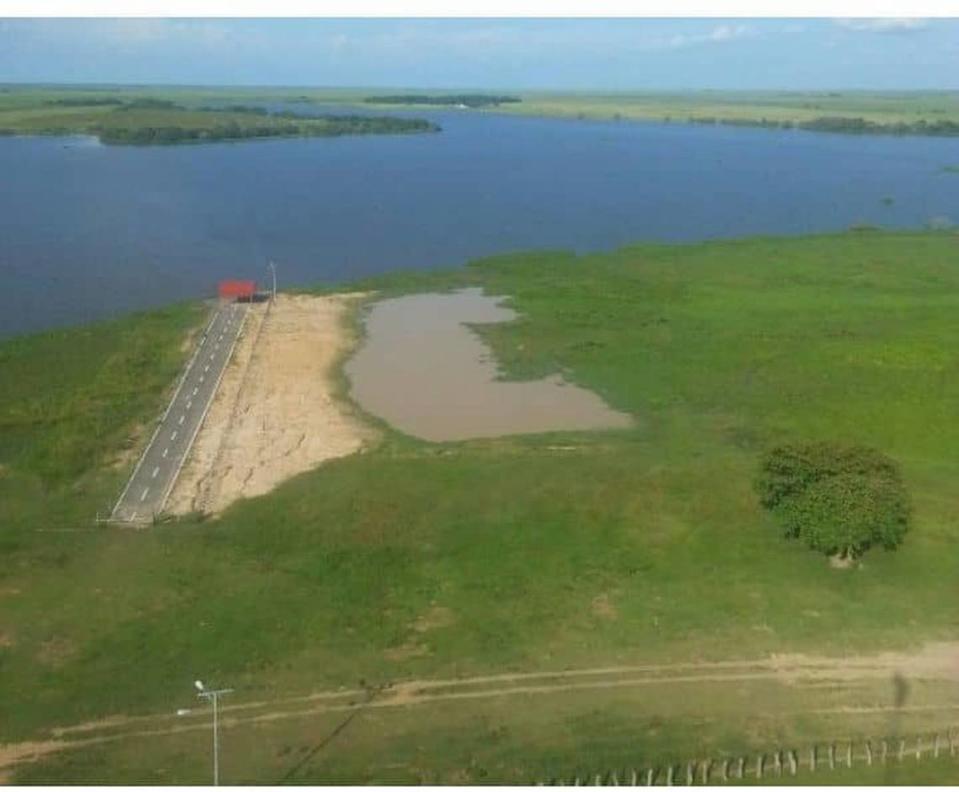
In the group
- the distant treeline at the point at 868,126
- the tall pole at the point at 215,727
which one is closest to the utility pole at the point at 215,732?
the tall pole at the point at 215,727

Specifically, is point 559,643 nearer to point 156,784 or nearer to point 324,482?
point 156,784

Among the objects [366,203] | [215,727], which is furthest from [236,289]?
[366,203]

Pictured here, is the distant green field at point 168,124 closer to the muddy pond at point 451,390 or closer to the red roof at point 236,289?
the red roof at point 236,289

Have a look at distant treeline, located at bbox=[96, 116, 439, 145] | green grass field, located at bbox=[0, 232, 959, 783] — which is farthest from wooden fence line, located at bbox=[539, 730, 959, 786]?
distant treeline, located at bbox=[96, 116, 439, 145]

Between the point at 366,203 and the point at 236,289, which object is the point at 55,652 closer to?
the point at 236,289

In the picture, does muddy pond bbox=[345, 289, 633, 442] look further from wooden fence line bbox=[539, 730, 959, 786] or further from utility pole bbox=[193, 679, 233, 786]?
wooden fence line bbox=[539, 730, 959, 786]

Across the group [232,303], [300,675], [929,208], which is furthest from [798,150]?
[300,675]
